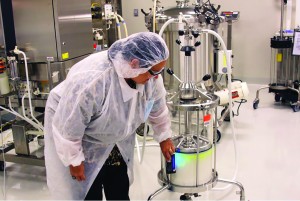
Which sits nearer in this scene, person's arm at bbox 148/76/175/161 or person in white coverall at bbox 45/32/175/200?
person in white coverall at bbox 45/32/175/200

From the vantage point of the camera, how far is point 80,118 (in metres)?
1.40

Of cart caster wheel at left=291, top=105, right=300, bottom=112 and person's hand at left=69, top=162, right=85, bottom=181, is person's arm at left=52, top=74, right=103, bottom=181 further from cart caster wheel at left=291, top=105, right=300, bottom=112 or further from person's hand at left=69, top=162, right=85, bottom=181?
cart caster wheel at left=291, top=105, right=300, bottom=112

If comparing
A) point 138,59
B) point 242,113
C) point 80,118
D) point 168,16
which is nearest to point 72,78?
point 80,118

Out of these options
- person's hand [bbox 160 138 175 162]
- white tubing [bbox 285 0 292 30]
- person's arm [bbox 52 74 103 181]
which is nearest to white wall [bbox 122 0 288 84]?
white tubing [bbox 285 0 292 30]

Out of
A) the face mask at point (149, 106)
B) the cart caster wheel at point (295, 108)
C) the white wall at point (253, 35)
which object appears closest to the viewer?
the face mask at point (149, 106)

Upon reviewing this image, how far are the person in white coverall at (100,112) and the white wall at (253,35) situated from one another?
3.56 m

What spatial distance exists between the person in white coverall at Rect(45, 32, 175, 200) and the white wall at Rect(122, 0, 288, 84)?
356 centimetres

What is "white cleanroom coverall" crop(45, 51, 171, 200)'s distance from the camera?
1.41 metres

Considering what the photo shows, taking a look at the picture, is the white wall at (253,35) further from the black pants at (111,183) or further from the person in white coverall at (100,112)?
the black pants at (111,183)

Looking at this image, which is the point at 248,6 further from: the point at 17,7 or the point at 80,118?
the point at 80,118

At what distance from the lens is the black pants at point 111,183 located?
1.70m

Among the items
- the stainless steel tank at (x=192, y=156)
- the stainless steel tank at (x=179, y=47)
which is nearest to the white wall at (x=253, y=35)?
the stainless steel tank at (x=179, y=47)

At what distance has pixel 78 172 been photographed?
1508mm

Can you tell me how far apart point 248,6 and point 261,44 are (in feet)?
1.82
